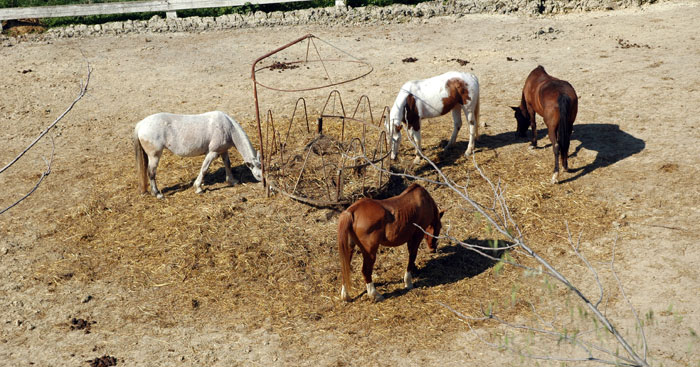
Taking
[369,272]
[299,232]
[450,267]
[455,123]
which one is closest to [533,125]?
[455,123]

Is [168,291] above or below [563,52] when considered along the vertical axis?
below

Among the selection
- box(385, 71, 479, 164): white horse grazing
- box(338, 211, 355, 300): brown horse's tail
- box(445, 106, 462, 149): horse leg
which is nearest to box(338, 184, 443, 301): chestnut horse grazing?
box(338, 211, 355, 300): brown horse's tail

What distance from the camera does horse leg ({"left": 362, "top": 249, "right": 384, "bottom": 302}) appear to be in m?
6.74

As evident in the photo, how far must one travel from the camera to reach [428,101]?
33.0 ft

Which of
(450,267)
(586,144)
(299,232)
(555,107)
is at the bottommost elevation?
(450,267)

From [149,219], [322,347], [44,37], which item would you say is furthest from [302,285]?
[44,37]

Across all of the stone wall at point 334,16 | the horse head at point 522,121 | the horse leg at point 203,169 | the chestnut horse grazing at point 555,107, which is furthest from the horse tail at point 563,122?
the stone wall at point 334,16

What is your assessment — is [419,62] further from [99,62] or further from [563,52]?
[99,62]

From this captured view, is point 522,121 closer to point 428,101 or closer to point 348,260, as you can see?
point 428,101

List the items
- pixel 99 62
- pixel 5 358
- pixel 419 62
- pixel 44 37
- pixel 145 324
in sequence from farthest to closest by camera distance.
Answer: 1. pixel 44 37
2. pixel 99 62
3. pixel 419 62
4. pixel 145 324
5. pixel 5 358

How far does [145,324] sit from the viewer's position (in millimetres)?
6812

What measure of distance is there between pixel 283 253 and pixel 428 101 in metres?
3.78

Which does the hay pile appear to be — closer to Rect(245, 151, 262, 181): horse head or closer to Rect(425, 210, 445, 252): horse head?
Rect(245, 151, 262, 181): horse head

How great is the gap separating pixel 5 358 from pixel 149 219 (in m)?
3.00
